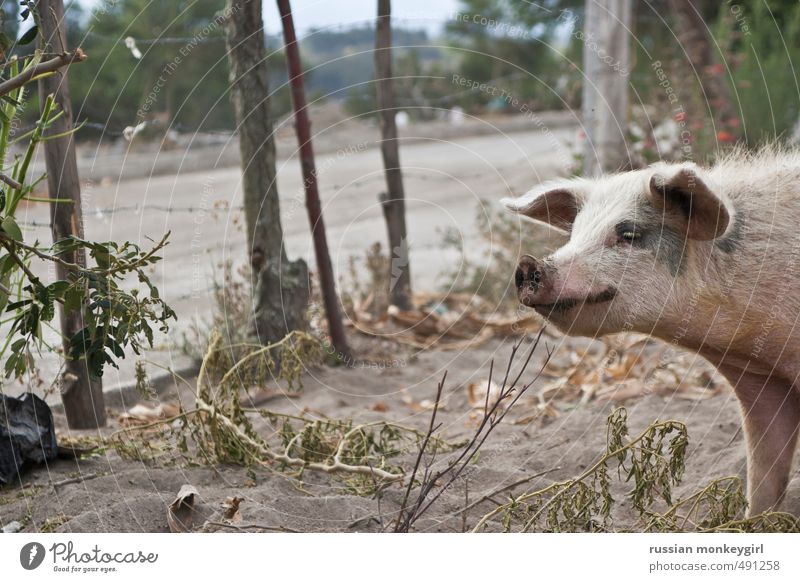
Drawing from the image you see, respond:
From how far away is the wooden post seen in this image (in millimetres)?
4508

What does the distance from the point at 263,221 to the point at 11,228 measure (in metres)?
1.83

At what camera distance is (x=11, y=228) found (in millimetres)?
2898

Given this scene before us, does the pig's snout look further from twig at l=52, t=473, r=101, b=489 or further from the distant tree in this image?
the distant tree

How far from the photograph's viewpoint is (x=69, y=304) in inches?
118

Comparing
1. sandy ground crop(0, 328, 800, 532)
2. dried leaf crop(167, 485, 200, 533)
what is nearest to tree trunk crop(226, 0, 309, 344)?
sandy ground crop(0, 328, 800, 532)

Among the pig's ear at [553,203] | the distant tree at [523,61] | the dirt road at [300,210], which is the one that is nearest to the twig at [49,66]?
the dirt road at [300,210]

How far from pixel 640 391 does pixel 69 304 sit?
2815 millimetres

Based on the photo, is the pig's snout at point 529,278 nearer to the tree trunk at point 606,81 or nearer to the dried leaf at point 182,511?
the dried leaf at point 182,511

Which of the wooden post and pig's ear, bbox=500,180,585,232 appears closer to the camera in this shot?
pig's ear, bbox=500,180,585,232

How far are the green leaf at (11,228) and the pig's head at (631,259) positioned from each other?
57.9 inches

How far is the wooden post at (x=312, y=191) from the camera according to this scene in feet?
14.8

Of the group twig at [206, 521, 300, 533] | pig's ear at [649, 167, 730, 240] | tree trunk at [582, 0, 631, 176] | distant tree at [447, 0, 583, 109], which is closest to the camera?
pig's ear at [649, 167, 730, 240]

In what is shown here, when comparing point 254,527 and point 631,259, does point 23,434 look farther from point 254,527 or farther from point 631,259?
point 631,259

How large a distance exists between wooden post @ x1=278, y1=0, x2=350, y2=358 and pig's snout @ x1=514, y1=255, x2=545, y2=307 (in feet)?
5.90
